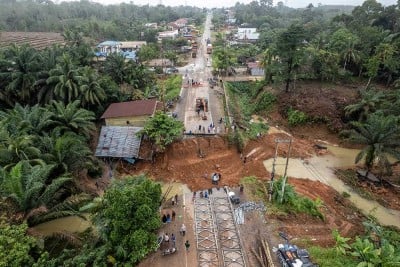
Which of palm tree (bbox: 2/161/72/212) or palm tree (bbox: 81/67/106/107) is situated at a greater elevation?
palm tree (bbox: 81/67/106/107)

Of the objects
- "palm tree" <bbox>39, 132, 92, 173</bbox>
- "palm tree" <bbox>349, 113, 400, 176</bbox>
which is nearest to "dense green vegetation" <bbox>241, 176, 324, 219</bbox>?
"palm tree" <bbox>349, 113, 400, 176</bbox>

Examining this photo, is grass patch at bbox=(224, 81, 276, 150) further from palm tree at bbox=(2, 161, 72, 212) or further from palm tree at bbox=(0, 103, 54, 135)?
palm tree at bbox=(2, 161, 72, 212)

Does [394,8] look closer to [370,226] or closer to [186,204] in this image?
[370,226]

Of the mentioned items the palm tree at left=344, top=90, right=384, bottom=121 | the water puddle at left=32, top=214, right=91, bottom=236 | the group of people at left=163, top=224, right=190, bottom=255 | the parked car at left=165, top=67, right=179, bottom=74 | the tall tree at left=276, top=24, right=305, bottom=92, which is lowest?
the water puddle at left=32, top=214, right=91, bottom=236

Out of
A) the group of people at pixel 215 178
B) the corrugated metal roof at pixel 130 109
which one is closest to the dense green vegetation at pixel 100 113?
the corrugated metal roof at pixel 130 109

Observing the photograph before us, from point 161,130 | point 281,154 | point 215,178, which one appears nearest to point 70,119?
point 161,130

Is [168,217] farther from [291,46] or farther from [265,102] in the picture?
[291,46]

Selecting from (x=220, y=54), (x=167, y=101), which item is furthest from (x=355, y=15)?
(x=167, y=101)
